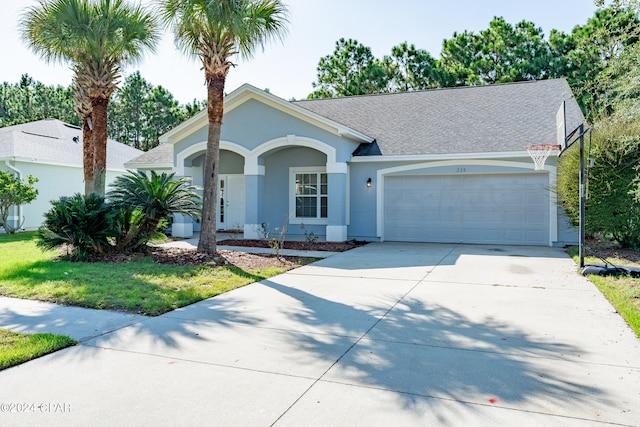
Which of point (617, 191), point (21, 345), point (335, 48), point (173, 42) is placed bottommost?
point (21, 345)

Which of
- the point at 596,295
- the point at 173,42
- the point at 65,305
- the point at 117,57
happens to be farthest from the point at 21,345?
the point at 117,57

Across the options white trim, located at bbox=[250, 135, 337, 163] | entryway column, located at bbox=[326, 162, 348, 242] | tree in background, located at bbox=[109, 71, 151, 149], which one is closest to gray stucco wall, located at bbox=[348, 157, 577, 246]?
entryway column, located at bbox=[326, 162, 348, 242]

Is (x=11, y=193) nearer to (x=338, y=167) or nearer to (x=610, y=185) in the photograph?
(x=338, y=167)

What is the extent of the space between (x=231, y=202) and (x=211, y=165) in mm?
7686

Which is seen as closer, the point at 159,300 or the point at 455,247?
the point at 159,300

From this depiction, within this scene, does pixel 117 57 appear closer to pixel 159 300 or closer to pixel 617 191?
pixel 159 300

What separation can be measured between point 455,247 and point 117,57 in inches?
457

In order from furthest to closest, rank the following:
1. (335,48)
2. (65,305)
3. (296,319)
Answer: (335,48) < (65,305) < (296,319)

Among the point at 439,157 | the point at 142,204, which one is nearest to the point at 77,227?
the point at 142,204

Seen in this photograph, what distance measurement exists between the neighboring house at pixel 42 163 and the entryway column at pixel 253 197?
29.7ft

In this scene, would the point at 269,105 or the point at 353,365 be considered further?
the point at 269,105

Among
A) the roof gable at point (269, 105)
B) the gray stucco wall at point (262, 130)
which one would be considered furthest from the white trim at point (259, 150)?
the roof gable at point (269, 105)

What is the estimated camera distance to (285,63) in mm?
14508

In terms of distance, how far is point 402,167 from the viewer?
47.9 feet
